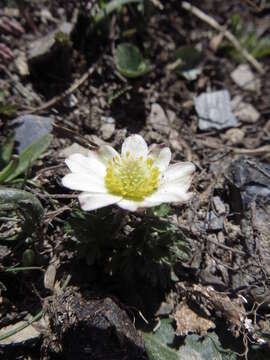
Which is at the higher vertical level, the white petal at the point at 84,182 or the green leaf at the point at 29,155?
the green leaf at the point at 29,155

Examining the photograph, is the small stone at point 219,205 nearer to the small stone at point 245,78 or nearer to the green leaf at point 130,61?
the green leaf at point 130,61

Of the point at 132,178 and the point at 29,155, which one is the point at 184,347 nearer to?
the point at 132,178

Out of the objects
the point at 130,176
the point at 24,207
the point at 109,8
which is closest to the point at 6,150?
the point at 24,207

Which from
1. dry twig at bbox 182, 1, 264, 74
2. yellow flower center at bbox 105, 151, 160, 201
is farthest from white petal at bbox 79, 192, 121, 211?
dry twig at bbox 182, 1, 264, 74

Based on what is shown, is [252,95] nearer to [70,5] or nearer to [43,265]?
[70,5]

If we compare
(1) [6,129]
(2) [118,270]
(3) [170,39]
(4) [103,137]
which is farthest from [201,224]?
(3) [170,39]

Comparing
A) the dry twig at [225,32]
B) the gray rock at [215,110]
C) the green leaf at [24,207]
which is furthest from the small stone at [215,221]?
the dry twig at [225,32]

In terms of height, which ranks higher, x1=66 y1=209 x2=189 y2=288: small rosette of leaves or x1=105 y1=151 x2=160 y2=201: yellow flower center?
x1=105 y1=151 x2=160 y2=201: yellow flower center

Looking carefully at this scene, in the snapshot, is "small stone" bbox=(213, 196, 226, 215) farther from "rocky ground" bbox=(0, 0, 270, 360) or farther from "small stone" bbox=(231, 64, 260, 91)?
"small stone" bbox=(231, 64, 260, 91)
